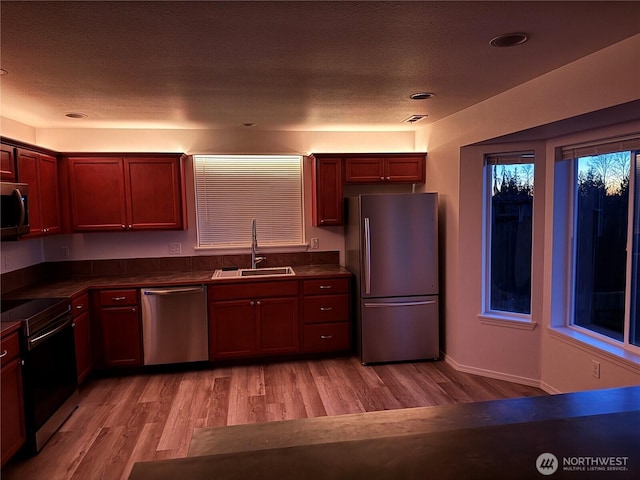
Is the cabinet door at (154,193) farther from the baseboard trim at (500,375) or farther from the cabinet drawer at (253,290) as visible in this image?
the baseboard trim at (500,375)

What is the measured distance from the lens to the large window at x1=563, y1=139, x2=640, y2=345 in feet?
9.00

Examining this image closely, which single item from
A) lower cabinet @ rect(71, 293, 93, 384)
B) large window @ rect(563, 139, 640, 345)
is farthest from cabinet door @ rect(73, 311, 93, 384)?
large window @ rect(563, 139, 640, 345)

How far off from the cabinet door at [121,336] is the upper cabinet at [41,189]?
884 mm

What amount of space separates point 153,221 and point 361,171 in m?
2.13

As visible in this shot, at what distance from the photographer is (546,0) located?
5.33 feet

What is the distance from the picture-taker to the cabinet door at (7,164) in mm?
2953

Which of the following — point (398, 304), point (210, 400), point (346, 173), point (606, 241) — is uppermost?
point (346, 173)

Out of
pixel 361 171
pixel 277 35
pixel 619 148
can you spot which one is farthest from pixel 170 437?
pixel 619 148

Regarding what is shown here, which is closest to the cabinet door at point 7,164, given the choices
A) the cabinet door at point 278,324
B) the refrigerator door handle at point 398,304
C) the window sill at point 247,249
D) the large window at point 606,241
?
the window sill at point 247,249

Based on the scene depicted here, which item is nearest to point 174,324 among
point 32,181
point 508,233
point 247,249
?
point 247,249

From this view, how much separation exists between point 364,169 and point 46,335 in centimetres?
309

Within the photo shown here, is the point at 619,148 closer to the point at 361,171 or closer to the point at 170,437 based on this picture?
the point at 361,171

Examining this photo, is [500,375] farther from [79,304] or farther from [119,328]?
[79,304]

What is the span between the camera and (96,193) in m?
3.95
